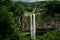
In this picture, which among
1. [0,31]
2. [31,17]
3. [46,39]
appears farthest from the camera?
[31,17]

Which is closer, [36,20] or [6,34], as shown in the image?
[6,34]

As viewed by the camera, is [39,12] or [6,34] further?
[39,12]

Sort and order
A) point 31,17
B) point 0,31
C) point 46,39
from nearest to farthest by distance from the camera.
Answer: point 0,31
point 46,39
point 31,17

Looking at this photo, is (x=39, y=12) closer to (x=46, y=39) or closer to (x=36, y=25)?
(x=36, y=25)

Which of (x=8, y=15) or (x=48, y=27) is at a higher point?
(x=8, y=15)

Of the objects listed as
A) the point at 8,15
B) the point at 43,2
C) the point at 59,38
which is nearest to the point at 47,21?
the point at 43,2

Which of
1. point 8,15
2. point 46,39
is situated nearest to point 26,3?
point 46,39

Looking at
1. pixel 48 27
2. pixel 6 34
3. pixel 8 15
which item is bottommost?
pixel 48 27

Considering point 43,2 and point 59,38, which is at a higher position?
point 43,2

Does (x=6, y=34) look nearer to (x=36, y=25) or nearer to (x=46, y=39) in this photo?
(x=46, y=39)
